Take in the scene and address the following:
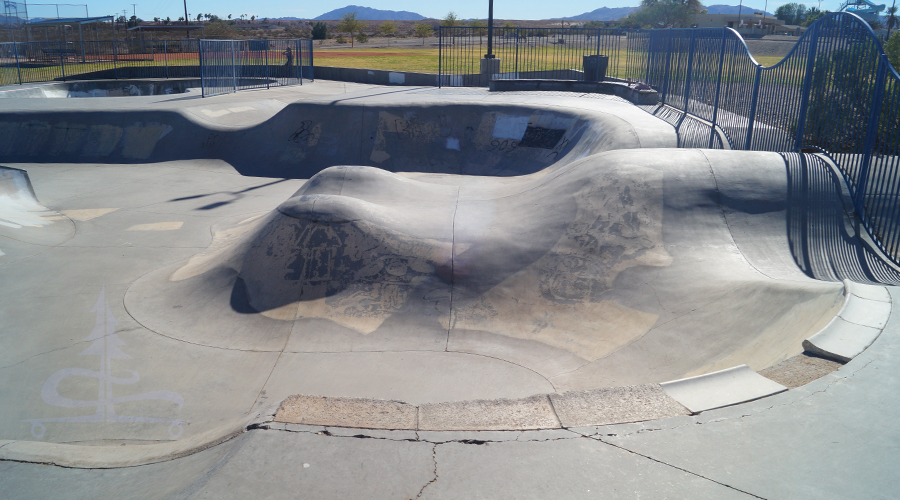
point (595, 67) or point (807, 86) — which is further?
point (595, 67)

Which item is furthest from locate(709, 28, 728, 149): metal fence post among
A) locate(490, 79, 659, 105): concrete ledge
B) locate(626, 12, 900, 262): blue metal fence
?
locate(490, 79, 659, 105): concrete ledge

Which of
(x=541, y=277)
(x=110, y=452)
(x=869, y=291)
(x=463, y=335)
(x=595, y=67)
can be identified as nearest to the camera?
(x=110, y=452)

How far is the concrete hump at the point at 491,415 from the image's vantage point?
370cm

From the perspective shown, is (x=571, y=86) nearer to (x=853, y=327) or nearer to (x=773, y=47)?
(x=853, y=327)

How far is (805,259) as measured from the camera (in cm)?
664

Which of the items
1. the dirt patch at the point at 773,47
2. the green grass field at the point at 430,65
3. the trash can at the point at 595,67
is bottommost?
the trash can at the point at 595,67

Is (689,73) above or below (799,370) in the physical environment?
above

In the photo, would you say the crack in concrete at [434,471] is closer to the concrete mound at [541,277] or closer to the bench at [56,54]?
the concrete mound at [541,277]

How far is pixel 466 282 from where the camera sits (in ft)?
24.4

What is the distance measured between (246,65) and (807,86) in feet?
81.0

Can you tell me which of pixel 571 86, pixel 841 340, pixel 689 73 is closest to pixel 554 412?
pixel 841 340

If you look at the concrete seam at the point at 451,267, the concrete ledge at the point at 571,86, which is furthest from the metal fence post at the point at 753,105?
the concrete ledge at the point at 571,86

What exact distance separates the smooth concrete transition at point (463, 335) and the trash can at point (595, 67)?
772 centimetres

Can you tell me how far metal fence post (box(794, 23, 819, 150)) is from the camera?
7.73 metres
